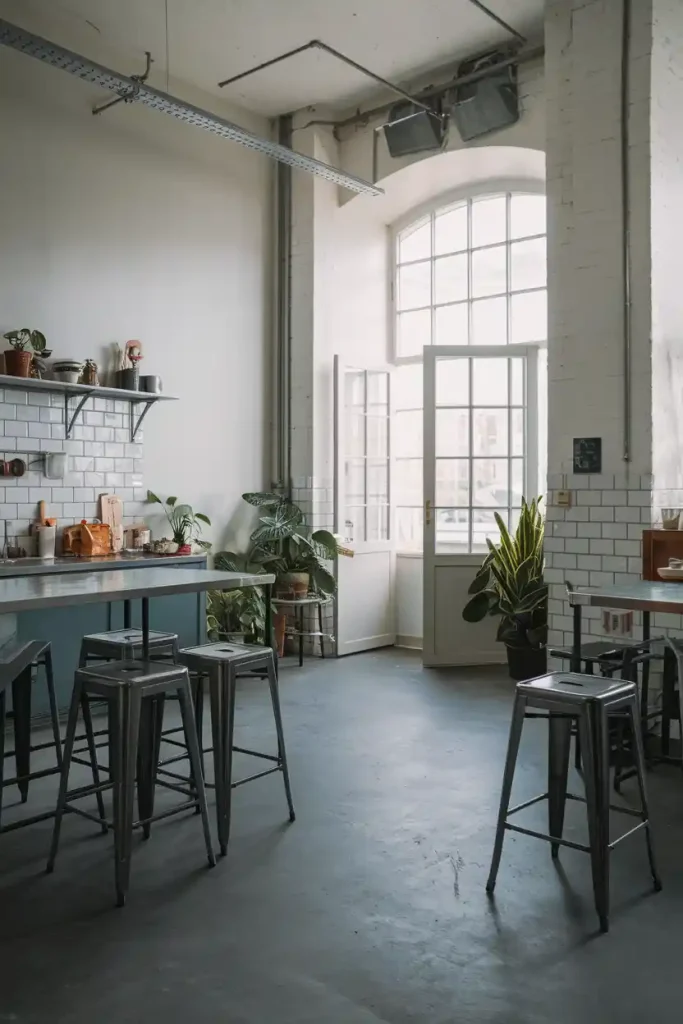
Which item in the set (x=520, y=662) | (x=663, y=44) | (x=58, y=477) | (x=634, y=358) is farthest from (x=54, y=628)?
(x=663, y=44)

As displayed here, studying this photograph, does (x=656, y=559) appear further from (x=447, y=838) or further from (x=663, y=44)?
(x=663, y=44)

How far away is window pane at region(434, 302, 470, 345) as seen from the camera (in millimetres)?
7678

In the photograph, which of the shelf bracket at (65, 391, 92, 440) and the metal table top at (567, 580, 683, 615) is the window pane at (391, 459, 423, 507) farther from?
the metal table top at (567, 580, 683, 615)

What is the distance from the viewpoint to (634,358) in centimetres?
525

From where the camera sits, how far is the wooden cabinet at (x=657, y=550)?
471 cm

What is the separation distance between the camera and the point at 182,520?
6383 mm

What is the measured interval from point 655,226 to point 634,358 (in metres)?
0.80

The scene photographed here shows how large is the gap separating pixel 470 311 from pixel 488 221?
77 cm

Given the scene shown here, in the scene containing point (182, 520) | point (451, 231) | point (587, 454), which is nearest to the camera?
point (587, 454)

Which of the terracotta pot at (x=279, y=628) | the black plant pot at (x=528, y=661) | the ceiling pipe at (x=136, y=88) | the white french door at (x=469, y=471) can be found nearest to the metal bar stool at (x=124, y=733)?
the ceiling pipe at (x=136, y=88)

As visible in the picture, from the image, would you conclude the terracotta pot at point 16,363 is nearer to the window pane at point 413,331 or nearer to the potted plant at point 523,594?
the potted plant at point 523,594

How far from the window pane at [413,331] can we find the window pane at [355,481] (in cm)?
128

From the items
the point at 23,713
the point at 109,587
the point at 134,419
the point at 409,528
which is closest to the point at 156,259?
the point at 134,419

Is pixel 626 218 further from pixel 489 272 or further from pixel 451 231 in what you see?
pixel 451 231
